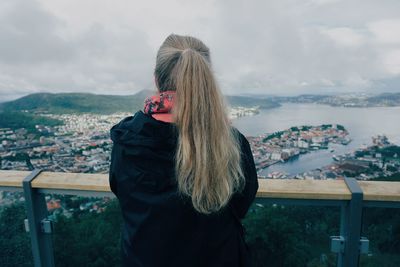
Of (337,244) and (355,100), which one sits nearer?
(337,244)

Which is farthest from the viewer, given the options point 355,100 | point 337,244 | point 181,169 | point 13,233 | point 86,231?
point 355,100

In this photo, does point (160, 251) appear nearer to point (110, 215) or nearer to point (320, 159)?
point (110, 215)

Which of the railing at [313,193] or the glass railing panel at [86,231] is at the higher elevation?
the railing at [313,193]

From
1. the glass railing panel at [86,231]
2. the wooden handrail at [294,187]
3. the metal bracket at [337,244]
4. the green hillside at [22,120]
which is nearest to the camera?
the wooden handrail at [294,187]

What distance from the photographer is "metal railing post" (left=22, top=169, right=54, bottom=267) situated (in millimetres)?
2051

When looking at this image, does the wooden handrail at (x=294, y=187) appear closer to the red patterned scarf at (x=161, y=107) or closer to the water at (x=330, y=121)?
the red patterned scarf at (x=161, y=107)

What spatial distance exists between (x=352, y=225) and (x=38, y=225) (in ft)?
6.63

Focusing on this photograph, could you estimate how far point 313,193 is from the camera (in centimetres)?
171

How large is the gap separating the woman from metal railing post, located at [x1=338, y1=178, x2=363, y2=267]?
74cm

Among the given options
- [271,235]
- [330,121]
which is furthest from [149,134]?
[330,121]

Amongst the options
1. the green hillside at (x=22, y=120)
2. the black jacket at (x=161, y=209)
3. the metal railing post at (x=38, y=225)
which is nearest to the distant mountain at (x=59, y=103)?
the green hillside at (x=22, y=120)

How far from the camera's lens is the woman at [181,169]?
3.97ft

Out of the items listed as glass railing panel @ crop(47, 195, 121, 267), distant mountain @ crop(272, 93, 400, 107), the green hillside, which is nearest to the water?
distant mountain @ crop(272, 93, 400, 107)

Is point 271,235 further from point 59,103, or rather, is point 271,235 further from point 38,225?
point 59,103
